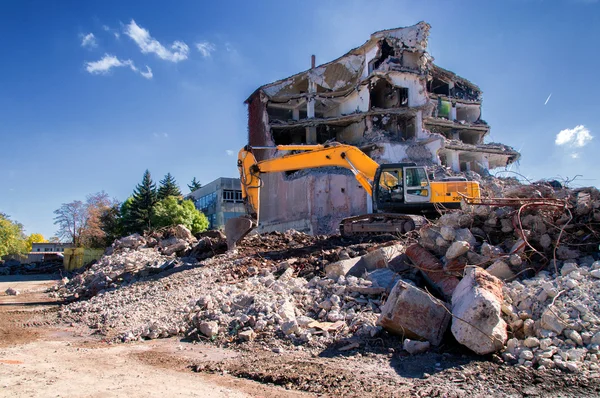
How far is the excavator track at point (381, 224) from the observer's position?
14.1m

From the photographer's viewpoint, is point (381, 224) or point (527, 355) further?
point (381, 224)

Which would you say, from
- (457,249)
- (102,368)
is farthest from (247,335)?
(457,249)

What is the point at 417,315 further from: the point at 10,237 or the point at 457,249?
the point at 10,237

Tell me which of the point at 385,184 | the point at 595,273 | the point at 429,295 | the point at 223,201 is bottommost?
the point at 429,295

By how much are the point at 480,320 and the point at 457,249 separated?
1.88 meters

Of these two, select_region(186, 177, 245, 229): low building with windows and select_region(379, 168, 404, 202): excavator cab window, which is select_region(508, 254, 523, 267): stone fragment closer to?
select_region(379, 168, 404, 202): excavator cab window

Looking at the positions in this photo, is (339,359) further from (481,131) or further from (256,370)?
(481,131)

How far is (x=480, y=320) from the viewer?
506 cm

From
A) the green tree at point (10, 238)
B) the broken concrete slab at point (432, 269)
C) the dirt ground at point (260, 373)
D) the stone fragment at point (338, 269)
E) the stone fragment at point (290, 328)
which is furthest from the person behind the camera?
the green tree at point (10, 238)

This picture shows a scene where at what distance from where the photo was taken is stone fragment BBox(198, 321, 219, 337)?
278 inches

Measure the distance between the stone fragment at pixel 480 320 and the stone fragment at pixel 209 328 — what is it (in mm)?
3665

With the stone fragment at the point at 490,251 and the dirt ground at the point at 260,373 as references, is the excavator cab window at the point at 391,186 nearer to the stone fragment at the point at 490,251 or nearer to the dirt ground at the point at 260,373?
the stone fragment at the point at 490,251

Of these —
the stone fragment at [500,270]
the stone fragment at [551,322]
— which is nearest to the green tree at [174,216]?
the stone fragment at [500,270]

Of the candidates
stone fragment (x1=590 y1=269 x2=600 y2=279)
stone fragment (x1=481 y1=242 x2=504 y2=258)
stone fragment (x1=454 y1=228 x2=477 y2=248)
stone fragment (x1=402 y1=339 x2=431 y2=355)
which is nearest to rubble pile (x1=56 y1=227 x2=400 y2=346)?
stone fragment (x1=402 y1=339 x2=431 y2=355)
